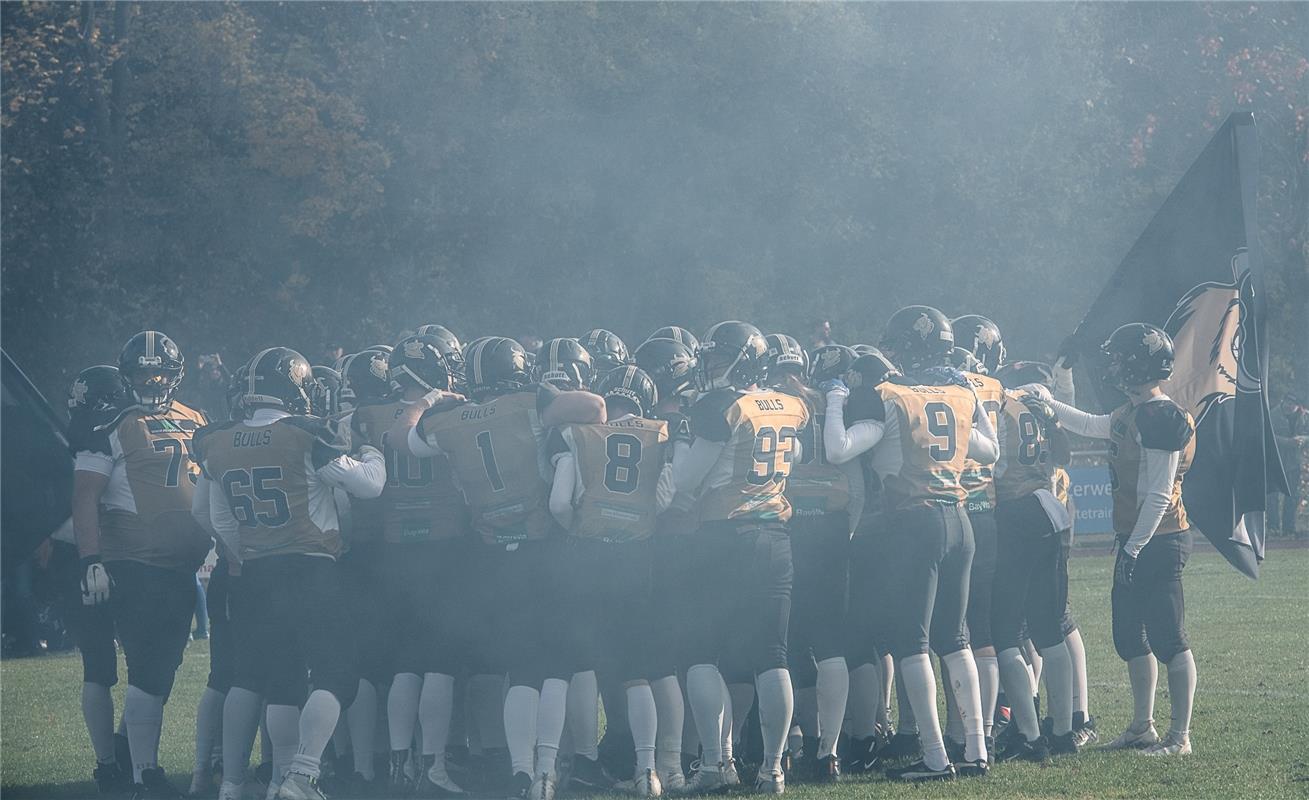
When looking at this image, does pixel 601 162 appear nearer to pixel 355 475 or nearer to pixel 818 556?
pixel 818 556

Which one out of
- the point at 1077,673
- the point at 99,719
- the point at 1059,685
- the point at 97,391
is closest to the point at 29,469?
the point at 97,391

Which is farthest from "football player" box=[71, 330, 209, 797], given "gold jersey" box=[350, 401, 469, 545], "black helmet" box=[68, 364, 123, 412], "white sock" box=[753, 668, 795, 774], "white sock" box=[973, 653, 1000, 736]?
"white sock" box=[973, 653, 1000, 736]

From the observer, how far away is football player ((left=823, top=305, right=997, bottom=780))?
8.09 metres

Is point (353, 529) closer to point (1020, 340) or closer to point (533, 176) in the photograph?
point (533, 176)

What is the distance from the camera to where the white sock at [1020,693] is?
28.6 ft

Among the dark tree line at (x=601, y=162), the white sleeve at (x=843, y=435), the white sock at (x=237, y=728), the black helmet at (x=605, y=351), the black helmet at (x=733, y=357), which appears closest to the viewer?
the white sock at (x=237, y=728)

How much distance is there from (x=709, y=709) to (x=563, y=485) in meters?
1.39

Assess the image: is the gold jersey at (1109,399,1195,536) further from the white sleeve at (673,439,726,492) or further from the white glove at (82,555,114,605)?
the white glove at (82,555,114,605)

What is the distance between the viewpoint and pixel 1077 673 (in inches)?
365

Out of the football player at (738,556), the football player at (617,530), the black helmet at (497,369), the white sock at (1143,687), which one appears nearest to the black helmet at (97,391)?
the black helmet at (497,369)

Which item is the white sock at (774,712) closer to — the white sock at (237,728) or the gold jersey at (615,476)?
the gold jersey at (615,476)

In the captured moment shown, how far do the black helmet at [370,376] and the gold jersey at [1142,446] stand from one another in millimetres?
4231

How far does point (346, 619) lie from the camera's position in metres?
7.75

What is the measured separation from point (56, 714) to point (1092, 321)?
8.28 metres
